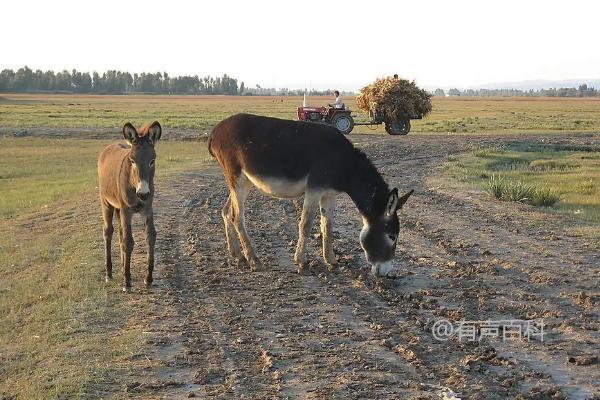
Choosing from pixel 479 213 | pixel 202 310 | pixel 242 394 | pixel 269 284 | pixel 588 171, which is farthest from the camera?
pixel 588 171

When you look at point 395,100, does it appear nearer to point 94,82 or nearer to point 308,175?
point 308,175

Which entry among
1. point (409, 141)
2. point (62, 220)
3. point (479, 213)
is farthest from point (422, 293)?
point (409, 141)

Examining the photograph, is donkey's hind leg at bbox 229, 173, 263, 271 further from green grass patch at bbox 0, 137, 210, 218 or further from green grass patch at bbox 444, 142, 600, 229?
green grass patch at bbox 0, 137, 210, 218

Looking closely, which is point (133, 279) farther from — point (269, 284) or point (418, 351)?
point (418, 351)

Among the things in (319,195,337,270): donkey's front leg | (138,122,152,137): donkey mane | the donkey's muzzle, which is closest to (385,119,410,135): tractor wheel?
(319,195,337,270): donkey's front leg

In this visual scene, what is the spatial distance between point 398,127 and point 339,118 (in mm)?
3657

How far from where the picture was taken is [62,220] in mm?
16328

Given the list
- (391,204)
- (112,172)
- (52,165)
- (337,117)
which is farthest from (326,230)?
(337,117)

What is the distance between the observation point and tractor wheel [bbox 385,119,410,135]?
37106 mm

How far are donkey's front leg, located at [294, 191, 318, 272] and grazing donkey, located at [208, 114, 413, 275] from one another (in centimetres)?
1

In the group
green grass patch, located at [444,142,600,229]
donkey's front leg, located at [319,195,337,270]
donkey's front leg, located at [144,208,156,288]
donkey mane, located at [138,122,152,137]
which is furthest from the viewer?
green grass patch, located at [444,142,600,229]

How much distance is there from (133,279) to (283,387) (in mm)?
4545

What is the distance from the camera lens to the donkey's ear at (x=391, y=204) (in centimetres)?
942

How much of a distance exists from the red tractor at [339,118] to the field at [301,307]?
18.1 m
